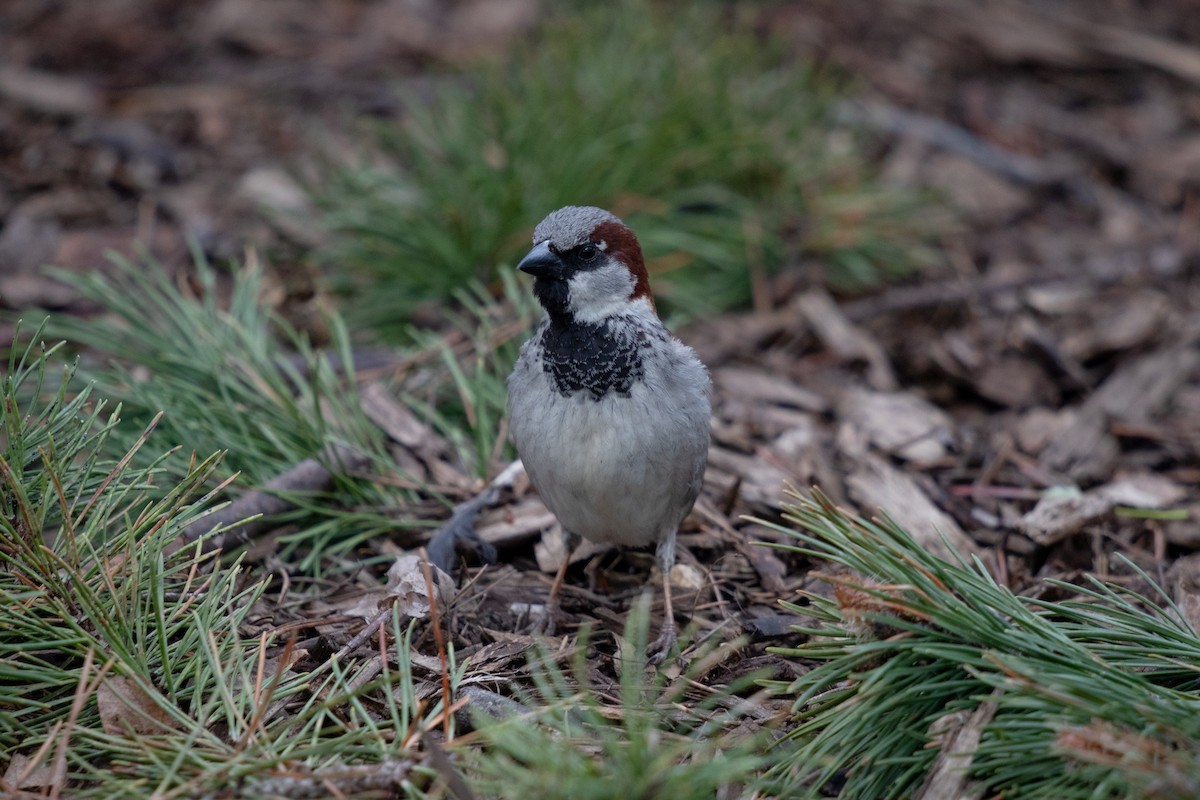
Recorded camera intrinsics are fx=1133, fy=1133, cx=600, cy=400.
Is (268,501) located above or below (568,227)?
below

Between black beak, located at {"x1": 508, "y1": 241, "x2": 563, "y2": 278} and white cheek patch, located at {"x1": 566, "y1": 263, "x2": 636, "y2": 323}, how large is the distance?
0.21 ft

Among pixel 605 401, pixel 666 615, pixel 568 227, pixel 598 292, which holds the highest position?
pixel 568 227

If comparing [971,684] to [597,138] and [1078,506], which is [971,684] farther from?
[597,138]

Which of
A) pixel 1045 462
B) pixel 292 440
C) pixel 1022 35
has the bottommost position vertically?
pixel 1045 462

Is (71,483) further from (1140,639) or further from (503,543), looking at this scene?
(1140,639)

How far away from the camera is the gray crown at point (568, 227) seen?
3941mm

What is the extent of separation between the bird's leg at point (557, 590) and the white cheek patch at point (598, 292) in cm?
79

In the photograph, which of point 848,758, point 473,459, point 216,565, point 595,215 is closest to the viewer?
point 848,758

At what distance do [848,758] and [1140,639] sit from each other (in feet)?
2.54

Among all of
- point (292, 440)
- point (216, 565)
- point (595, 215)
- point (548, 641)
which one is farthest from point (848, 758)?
point (292, 440)

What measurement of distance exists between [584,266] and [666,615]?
125 centimetres

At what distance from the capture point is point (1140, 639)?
9.14 ft

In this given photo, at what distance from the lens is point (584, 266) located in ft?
12.9

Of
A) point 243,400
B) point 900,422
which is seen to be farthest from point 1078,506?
point 243,400
